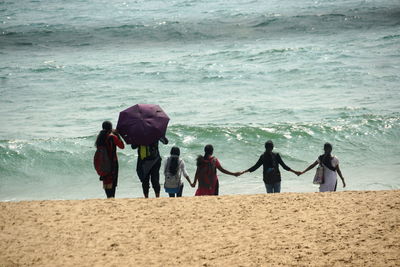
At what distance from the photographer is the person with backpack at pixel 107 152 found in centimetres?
861

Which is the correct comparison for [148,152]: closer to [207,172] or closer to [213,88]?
[207,172]

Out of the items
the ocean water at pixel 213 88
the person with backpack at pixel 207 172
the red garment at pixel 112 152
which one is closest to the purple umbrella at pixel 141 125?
the red garment at pixel 112 152

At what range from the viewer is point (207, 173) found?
9.07 metres

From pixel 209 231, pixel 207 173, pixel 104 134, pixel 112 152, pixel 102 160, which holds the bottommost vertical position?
pixel 209 231

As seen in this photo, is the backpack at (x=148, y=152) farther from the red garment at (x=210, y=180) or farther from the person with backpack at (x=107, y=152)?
the red garment at (x=210, y=180)

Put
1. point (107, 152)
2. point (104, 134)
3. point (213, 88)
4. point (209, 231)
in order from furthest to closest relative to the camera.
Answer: point (213, 88), point (107, 152), point (104, 134), point (209, 231)

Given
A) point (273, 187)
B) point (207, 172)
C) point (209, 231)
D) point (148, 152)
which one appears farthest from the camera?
point (273, 187)

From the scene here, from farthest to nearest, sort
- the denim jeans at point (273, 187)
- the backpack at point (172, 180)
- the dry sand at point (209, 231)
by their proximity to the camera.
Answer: the denim jeans at point (273, 187), the backpack at point (172, 180), the dry sand at point (209, 231)

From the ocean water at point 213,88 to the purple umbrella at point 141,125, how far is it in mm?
4002

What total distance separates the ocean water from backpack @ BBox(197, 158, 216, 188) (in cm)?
345

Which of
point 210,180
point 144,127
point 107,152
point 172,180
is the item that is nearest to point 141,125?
point 144,127

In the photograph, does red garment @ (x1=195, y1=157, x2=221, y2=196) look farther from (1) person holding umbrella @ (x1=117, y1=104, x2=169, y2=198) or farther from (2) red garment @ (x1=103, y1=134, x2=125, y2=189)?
(2) red garment @ (x1=103, y1=134, x2=125, y2=189)

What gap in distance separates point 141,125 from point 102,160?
77 centimetres

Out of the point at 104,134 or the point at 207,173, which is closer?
the point at 104,134
